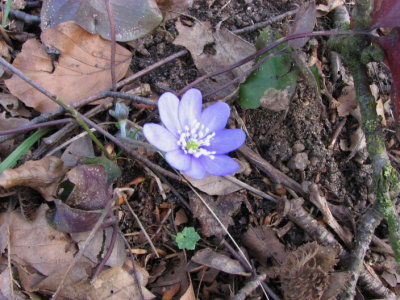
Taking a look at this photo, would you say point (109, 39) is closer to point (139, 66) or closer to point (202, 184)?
point (139, 66)

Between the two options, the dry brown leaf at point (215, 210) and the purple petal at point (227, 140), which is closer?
the purple petal at point (227, 140)

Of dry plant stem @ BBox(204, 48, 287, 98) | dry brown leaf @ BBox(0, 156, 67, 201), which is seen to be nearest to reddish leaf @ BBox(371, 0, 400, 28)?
dry plant stem @ BBox(204, 48, 287, 98)

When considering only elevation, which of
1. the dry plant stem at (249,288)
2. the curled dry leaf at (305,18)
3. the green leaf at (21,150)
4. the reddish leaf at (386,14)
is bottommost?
the dry plant stem at (249,288)

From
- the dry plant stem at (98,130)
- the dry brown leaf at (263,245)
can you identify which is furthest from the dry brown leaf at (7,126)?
the dry brown leaf at (263,245)

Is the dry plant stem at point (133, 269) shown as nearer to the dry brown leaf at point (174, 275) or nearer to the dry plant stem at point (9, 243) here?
the dry brown leaf at point (174, 275)

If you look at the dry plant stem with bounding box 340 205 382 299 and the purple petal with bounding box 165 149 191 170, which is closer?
the purple petal with bounding box 165 149 191 170

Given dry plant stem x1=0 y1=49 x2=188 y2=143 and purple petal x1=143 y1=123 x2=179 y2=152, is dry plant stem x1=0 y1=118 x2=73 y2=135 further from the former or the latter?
purple petal x1=143 y1=123 x2=179 y2=152
